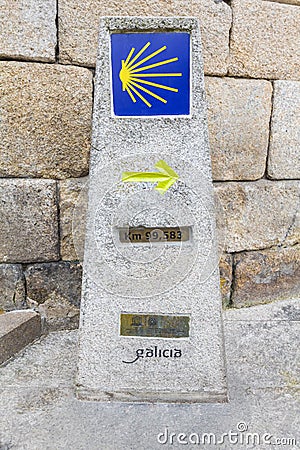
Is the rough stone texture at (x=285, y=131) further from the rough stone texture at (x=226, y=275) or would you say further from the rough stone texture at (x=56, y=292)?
the rough stone texture at (x=56, y=292)

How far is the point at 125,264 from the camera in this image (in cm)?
162

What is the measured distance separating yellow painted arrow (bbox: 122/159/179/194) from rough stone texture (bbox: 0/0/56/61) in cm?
96

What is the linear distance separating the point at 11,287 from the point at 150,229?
1030mm

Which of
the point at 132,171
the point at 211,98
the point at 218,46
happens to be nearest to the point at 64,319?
the point at 132,171

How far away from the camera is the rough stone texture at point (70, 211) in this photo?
2229mm

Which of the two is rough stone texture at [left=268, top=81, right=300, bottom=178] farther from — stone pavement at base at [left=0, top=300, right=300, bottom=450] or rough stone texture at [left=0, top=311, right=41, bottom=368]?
rough stone texture at [left=0, top=311, right=41, bottom=368]

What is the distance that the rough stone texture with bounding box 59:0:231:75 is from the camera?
6.88 feet

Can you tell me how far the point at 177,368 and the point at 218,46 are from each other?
1.73 m

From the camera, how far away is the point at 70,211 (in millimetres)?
2262

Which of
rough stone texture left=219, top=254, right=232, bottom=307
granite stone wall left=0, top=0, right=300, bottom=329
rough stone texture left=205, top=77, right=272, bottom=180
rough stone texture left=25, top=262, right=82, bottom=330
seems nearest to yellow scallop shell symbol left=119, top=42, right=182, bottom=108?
granite stone wall left=0, top=0, right=300, bottom=329

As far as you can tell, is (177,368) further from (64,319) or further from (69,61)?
(69,61)

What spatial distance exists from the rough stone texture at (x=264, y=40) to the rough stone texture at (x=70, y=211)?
110 cm

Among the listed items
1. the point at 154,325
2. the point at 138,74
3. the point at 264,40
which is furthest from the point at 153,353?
the point at 264,40

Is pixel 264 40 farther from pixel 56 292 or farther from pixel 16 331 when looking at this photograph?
pixel 16 331
